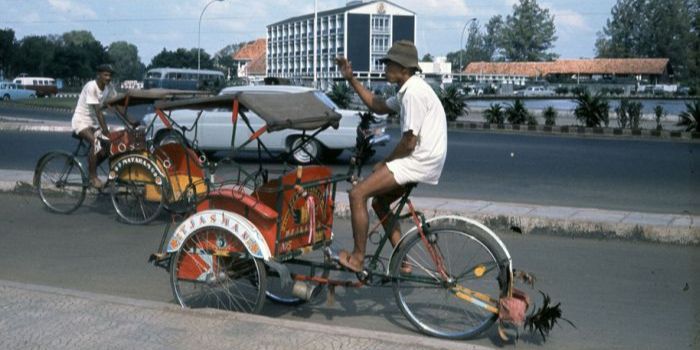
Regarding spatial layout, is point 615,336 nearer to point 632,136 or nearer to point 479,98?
point 632,136

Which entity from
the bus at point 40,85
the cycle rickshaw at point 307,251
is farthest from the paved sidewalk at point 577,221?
the bus at point 40,85

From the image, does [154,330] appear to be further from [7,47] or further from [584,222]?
[7,47]

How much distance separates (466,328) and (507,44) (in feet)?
420

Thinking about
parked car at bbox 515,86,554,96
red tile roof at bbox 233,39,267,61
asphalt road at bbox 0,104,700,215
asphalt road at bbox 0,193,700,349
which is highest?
red tile roof at bbox 233,39,267,61

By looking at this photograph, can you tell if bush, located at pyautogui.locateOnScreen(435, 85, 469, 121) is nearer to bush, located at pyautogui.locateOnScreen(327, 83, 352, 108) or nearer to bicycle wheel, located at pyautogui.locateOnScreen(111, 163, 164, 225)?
bush, located at pyautogui.locateOnScreen(327, 83, 352, 108)

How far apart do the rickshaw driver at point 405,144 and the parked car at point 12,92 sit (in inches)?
2584

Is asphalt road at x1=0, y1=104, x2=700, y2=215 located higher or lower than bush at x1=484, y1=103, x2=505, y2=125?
lower

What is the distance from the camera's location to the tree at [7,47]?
9119 centimetres

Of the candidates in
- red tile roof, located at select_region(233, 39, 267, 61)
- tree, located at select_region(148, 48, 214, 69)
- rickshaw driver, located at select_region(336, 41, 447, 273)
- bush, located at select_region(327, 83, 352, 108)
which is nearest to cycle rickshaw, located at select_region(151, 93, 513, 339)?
rickshaw driver, located at select_region(336, 41, 447, 273)

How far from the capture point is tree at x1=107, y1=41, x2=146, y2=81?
12375 centimetres

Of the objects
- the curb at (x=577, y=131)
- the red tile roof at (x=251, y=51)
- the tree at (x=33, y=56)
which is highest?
the red tile roof at (x=251, y=51)

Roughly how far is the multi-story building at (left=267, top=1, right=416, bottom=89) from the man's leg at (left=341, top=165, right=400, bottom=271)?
50693 millimetres

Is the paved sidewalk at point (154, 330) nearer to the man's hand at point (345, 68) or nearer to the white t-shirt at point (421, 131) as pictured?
the white t-shirt at point (421, 131)

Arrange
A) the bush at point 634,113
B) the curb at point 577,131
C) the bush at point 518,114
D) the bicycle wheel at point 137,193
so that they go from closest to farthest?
the bicycle wheel at point 137,193, the curb at point 577,131, the bush at point 634,113, the bush at point 518,114
